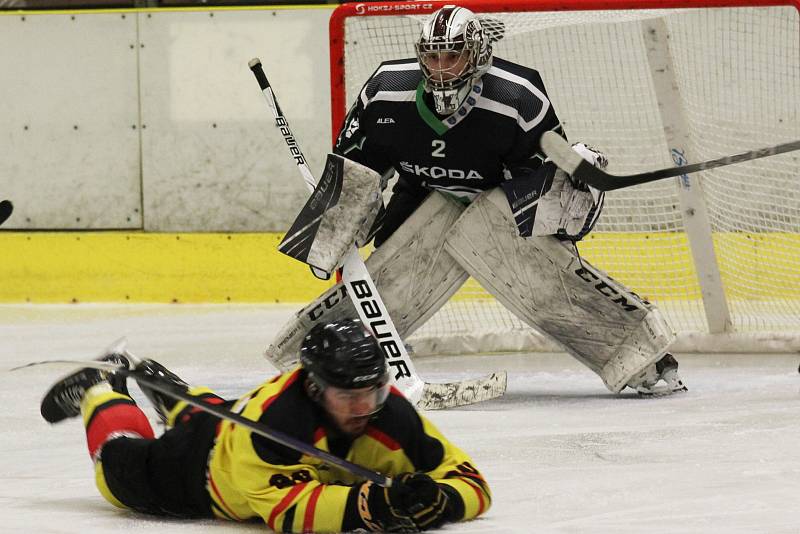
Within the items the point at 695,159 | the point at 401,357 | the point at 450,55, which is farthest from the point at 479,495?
the point at 695,159

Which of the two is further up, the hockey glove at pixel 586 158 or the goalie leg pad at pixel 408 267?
the hockey glove at pixel 586 158

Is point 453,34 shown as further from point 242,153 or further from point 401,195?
point 242,153

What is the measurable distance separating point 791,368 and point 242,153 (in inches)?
112

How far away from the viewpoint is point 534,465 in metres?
3.04

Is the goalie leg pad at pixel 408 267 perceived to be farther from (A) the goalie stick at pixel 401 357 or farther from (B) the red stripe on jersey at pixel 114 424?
(B) the red stripe on jersey at pixel 114 424

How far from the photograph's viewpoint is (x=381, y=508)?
228 centimetres

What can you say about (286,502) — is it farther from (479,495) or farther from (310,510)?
(479,495)

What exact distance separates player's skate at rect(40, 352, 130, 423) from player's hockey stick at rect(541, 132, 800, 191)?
3.59ft

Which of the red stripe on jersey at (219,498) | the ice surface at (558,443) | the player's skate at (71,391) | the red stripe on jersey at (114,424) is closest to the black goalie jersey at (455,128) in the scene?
the ice surface at (558,443)

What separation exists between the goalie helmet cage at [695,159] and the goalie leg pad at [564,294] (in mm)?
823

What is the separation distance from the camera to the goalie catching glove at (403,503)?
7.43 feet

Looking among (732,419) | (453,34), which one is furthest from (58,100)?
(732,419)

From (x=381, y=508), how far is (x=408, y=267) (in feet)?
5.96

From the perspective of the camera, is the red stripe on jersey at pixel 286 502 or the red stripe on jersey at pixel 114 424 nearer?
the red stripe on jersey at pixel 286 502
